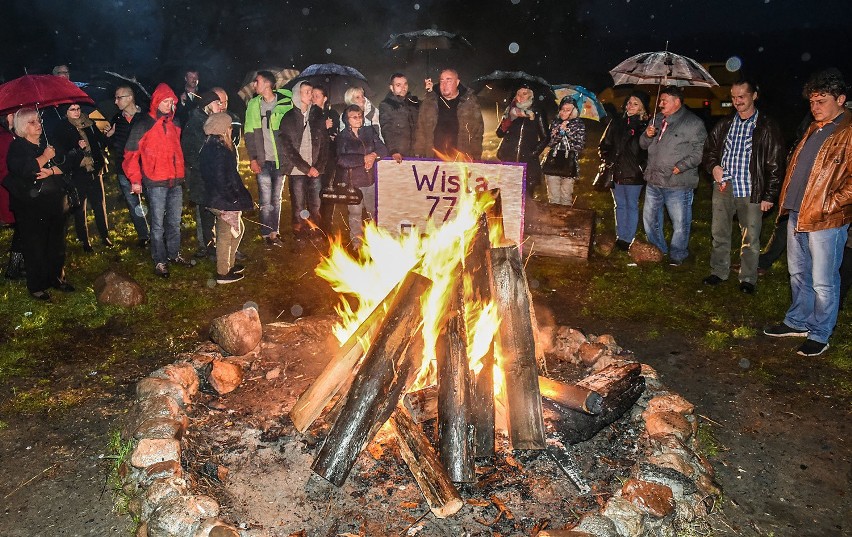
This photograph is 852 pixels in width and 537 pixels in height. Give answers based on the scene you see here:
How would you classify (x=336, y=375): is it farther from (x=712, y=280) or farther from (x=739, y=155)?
(x=739, y=155)

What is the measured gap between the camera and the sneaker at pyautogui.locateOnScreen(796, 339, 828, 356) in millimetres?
6617

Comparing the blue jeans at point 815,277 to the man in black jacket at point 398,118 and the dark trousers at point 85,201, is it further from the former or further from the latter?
the dark trousers at point 85,201

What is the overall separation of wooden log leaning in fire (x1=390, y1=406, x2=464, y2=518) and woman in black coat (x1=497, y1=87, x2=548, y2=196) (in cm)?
657

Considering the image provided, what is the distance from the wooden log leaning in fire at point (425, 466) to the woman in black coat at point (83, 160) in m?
7.08

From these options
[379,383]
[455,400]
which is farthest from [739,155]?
[379,383]

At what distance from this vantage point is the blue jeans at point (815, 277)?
20.9 ft

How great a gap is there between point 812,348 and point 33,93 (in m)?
9.77

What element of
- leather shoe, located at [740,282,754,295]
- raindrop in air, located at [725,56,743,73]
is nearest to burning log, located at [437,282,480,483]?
leather shoe, located at [740,282,754,295]

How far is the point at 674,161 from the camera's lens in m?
8.91

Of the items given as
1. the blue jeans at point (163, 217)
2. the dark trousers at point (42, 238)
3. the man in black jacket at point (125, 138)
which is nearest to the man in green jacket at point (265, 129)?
the blue jeans at point (163, 217)

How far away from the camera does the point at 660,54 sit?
890 centimetres

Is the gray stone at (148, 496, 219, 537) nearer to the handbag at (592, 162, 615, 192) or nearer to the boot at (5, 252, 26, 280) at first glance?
the boot at (5, 252, 26, 280)

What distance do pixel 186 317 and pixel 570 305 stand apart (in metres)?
5.10

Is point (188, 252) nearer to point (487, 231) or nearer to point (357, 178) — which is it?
point (357, 178)
